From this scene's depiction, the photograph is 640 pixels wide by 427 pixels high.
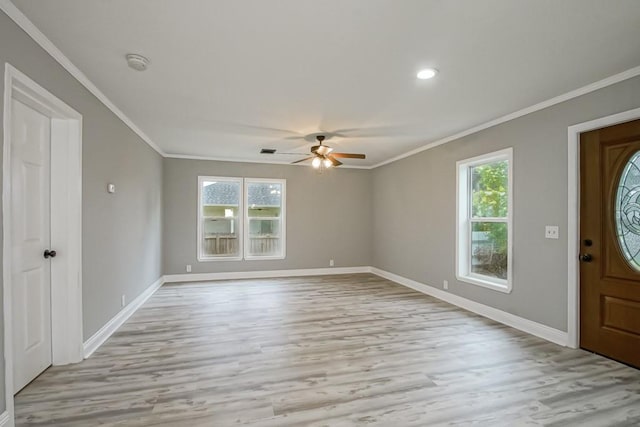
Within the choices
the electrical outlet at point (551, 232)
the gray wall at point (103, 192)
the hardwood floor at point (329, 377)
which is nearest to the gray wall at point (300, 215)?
the gray wall at point (103, 192)

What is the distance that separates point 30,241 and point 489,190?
4.97 m

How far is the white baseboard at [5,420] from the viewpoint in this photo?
170cm

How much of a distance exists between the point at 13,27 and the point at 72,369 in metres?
2.57

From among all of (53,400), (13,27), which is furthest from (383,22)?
(53,400)

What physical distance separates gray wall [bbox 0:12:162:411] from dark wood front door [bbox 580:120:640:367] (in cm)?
458

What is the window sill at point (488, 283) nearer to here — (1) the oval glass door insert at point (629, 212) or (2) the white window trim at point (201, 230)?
(1) the oval glass door insert at point (629, 212)

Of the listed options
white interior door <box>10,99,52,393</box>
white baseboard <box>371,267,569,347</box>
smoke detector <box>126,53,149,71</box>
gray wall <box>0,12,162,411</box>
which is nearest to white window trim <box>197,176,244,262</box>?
gray wall <box>0,12,162,411</box>

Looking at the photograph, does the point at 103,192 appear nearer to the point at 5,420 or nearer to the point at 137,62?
the point at 137,62

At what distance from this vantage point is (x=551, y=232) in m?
3.21

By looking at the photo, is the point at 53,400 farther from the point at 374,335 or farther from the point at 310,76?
the point at 310,76

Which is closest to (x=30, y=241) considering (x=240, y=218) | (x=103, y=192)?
(x=103, y=192)

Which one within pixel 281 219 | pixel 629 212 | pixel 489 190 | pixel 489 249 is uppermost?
pixel 489 190

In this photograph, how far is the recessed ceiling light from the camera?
8.45 feet

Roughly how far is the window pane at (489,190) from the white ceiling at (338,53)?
764 millimetres
